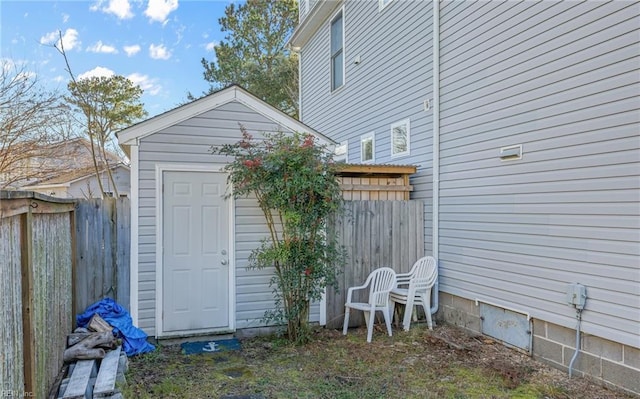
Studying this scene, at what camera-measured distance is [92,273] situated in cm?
471

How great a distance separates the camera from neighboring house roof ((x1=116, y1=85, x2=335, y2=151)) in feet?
15.4

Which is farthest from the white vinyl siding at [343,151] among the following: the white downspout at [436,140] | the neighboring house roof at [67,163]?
the neighboring house roof at [67,163]

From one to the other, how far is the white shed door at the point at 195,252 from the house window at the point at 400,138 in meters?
3.27

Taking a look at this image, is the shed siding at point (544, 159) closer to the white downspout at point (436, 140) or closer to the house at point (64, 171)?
the white downspout at point (436, 140)

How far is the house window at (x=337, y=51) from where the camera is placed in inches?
365

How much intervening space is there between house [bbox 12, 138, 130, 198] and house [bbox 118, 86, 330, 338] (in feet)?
10.6

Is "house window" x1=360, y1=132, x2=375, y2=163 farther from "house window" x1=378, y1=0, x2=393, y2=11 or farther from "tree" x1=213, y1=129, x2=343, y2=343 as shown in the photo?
"tree" x1=213, y1=129, x2=343, y2=343

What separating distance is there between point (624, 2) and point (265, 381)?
4.63m

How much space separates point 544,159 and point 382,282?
98.8 inches

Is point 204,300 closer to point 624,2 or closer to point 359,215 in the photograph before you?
point 359,215

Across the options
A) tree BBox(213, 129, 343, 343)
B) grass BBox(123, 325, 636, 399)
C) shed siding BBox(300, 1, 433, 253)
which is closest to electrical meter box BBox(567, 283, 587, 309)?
grass BBox(123, 325, 636, 399)

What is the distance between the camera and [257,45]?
16.1 metres

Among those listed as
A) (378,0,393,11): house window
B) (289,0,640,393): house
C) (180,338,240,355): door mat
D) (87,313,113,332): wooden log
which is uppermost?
(378,0,393,11): house window

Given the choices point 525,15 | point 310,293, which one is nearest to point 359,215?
point 310,293
